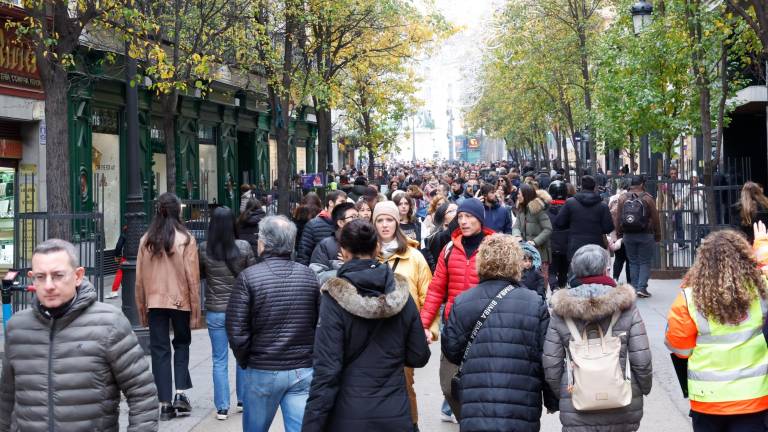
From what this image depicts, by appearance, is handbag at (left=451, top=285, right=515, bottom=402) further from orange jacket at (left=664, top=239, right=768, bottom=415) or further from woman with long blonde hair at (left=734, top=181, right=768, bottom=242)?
woman with long blonde hair at (left=734, top=181, right=768, bottom=242)

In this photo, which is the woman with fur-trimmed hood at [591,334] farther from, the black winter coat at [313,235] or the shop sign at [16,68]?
the shop sign at [16,68]

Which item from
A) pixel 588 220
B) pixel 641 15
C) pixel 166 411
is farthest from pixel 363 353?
pixel 641 15

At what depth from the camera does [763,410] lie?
5.64m

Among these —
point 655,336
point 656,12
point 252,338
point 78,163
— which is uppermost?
point 656,12

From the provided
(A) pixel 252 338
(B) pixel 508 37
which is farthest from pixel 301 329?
(B) pixel 508 37

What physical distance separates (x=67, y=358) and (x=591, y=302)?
2.62 metres

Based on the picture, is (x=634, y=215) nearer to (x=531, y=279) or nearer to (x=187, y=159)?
(x=531, y=279)

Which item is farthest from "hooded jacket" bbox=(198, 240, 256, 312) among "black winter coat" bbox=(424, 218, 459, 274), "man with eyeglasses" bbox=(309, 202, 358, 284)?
"black winter coat" bbox=(424, 218, 459, 274)

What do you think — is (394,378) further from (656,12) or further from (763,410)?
(656,12)

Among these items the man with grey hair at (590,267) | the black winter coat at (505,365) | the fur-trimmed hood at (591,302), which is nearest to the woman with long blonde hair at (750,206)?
the man with grey hair at (590,267)

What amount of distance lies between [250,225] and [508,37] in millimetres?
24969

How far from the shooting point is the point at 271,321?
20.9ft

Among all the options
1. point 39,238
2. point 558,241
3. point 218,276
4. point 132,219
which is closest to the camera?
point 218,276

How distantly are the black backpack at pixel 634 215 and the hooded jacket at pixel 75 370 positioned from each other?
1196cm
